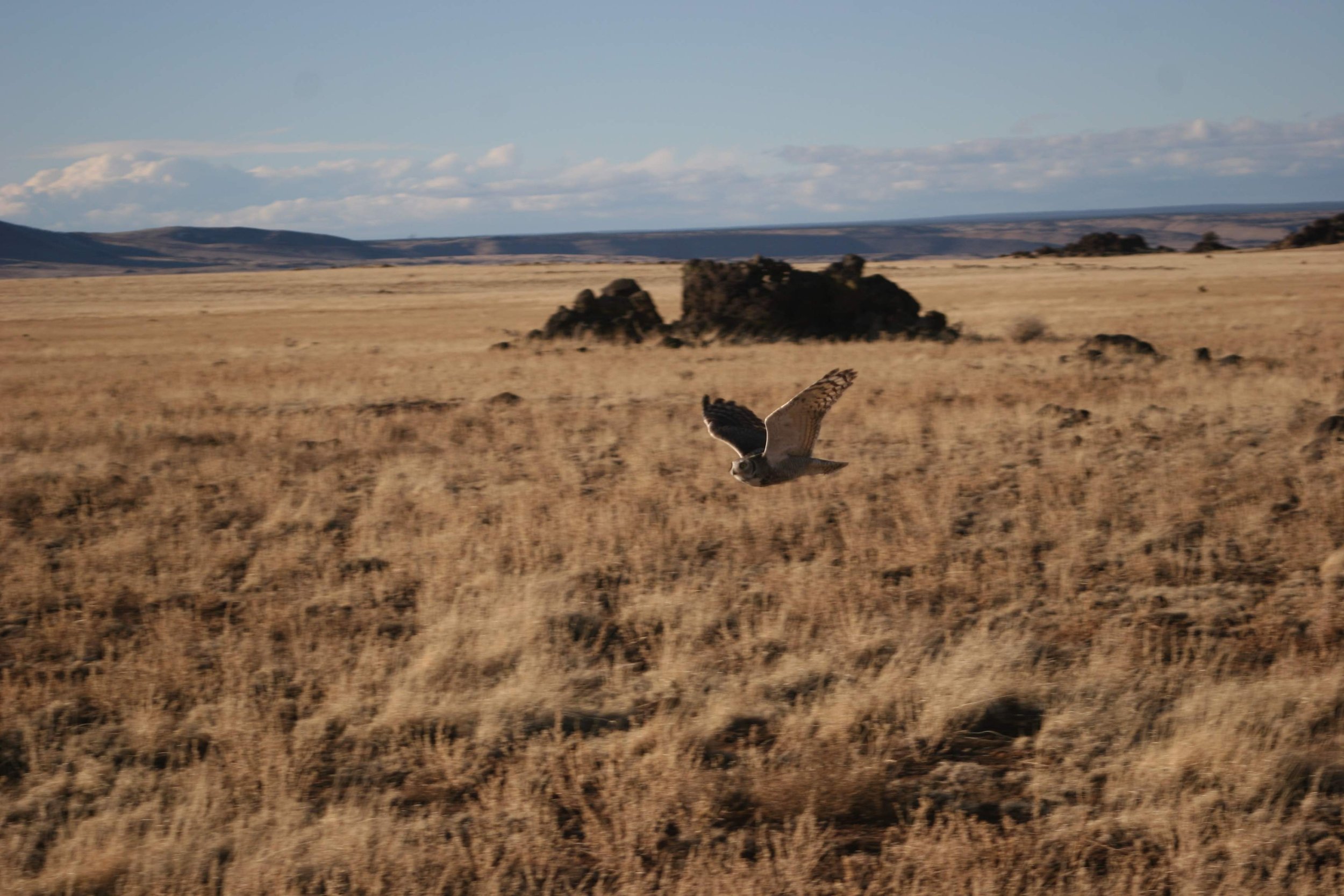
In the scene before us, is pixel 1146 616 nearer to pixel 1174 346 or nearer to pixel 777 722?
pixel 777 722

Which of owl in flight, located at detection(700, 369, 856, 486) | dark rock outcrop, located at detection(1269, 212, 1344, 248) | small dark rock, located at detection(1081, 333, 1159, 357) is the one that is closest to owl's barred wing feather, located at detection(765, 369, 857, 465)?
owl in flight, located at detection(700, 369, 856, 486)

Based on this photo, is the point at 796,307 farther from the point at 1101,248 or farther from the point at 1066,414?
the point at 1101,248

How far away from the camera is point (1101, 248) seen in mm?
70188

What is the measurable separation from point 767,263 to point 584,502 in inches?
624

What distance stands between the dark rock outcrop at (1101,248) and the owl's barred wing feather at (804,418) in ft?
218

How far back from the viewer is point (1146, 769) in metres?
4.30

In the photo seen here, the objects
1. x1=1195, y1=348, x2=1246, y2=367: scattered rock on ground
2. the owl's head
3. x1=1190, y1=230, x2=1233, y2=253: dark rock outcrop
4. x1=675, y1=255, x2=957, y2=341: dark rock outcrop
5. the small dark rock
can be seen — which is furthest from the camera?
x1=1190, y1=230, x2=1233, y2=253: dark rock outcrop

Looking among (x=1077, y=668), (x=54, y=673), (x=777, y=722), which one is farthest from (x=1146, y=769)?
(x=54, y=673)

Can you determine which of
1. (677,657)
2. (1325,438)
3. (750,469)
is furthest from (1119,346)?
(677,657)

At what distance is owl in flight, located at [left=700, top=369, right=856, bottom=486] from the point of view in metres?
6.56

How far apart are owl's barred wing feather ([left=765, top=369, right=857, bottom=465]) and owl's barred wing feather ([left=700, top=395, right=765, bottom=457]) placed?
53 centimetres

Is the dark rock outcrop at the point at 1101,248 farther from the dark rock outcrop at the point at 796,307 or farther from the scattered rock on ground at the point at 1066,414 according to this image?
the scattered rock on ground at the point at 1066,414

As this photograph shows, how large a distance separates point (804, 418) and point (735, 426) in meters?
1.32

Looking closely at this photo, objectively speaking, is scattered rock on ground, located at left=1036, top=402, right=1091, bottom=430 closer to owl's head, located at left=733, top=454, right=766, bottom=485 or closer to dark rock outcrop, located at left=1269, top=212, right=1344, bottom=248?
owl's head, located at left=733, top=454, right=766, bottom=485
